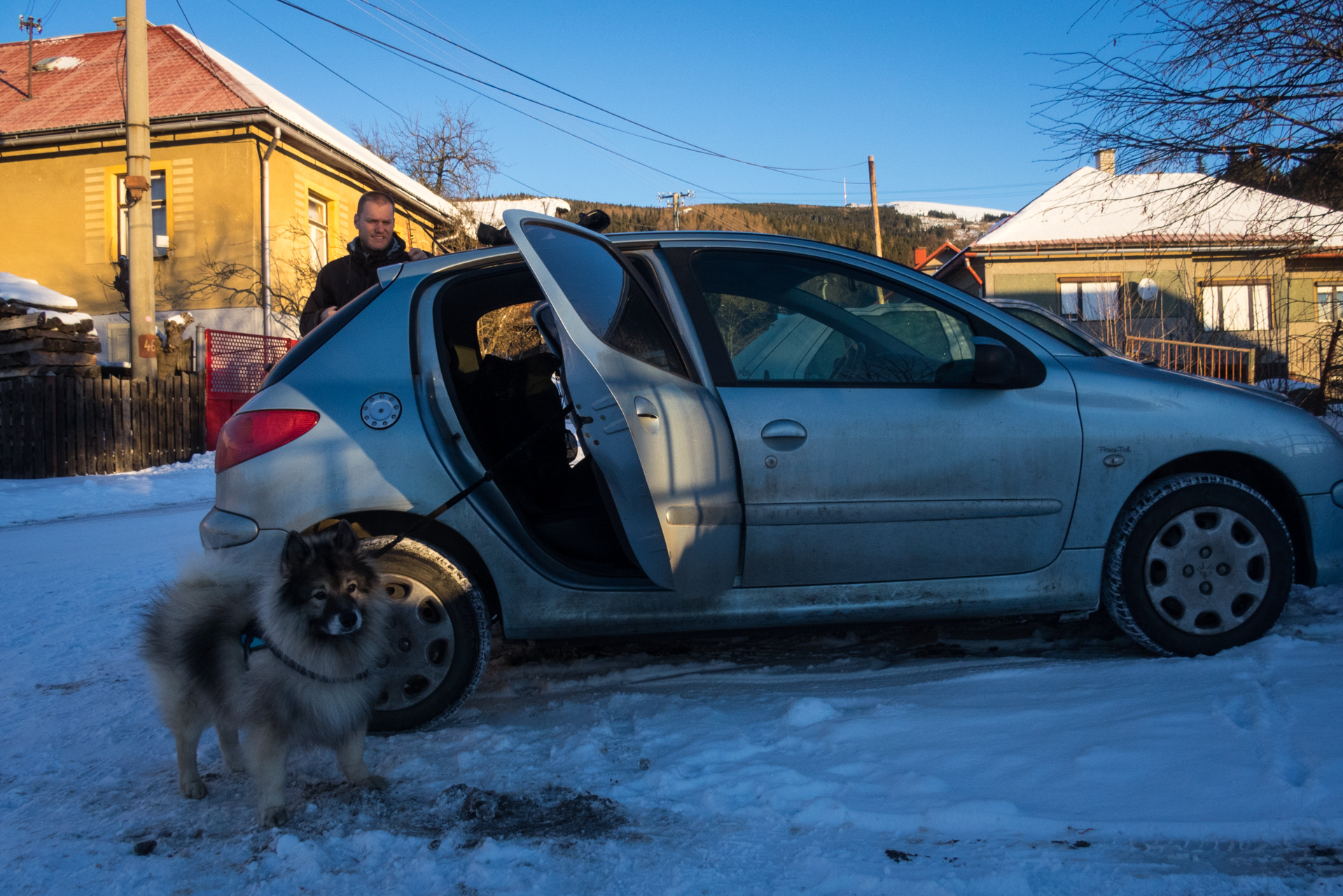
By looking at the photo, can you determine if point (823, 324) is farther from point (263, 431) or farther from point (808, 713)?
point (263, 431)

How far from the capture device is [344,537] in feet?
8.87

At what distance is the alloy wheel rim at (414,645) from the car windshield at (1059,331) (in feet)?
8.45

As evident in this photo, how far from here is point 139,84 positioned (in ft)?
43.1

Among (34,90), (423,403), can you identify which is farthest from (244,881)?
(34,90)

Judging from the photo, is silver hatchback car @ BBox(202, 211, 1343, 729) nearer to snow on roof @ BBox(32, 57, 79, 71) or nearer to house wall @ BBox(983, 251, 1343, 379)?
house wall @ BBox(983, 251, 1343, 379)

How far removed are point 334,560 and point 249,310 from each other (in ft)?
61.0

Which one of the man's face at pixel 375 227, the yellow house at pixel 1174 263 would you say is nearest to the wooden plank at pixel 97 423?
the man's face at pixel 375 227

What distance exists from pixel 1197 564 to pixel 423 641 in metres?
3.03

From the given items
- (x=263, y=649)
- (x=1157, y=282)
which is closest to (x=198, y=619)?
(x=263, y=649)

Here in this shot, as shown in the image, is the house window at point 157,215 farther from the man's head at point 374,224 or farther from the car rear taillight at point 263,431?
the car rear taillight at point 263,431

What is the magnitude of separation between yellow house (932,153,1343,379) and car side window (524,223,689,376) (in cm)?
226

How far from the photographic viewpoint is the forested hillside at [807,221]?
44.2 m

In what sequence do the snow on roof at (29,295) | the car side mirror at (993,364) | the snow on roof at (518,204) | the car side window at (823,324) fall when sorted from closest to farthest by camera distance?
the car side mirror at (993,364), the car side window at (823,324), the snow on roof at (29,295), the snow on roof at (518,204)

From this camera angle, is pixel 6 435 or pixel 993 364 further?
pixel 6 435
